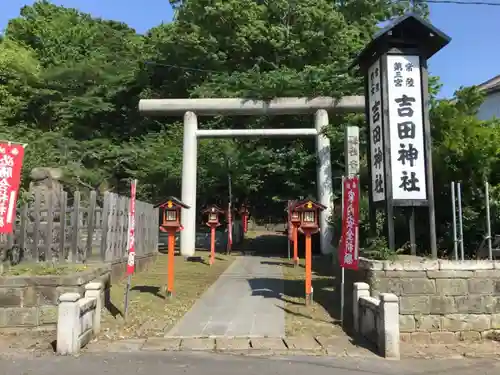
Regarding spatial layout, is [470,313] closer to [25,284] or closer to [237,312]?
[237,312]

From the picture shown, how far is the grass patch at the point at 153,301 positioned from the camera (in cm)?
772

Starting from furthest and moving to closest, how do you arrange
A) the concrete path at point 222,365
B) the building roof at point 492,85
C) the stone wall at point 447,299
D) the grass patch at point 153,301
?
the building roof at point 492,85
the grass patch at point 153,301
the stone wall at point 447,299
the concrete path at point 222,365

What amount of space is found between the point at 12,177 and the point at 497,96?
25157 millimetres

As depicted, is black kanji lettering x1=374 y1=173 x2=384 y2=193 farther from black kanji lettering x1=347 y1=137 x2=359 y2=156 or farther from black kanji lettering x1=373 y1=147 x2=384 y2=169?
black kanji lettering x1=347 y1=137 x2=359 y2=156

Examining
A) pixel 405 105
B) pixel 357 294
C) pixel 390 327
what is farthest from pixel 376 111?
pixel 390 327

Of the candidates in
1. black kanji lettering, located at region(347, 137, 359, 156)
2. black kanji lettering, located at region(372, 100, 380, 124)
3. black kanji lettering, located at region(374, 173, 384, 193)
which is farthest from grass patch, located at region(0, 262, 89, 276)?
black kanji lettering, located at region(347, 137, 359, 156)

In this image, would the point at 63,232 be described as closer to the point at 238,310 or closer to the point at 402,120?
the point at 238,310

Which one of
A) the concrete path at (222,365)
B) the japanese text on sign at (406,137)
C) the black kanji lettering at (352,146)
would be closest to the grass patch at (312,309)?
the concrete path at (222,365)

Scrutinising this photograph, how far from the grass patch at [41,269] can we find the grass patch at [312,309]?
144 inches

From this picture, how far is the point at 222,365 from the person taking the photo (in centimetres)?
589

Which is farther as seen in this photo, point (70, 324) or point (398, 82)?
point (398, 82)

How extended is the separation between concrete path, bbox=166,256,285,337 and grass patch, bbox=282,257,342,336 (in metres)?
0.17

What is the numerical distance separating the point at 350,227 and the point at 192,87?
18.8m

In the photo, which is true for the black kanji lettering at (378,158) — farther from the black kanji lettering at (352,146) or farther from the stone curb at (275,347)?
the black kanji lettering at (352,146)
